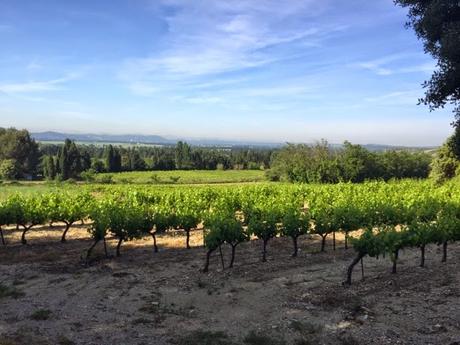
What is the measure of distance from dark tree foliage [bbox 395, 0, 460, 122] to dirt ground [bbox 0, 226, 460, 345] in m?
5.28

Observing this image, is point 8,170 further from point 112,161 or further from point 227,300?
point 227,300

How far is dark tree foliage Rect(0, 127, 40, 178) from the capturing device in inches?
4129

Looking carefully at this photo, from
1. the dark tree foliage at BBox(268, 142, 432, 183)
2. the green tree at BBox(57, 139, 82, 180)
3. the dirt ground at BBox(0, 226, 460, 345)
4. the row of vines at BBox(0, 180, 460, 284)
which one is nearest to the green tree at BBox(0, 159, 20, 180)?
the green tree at BBox(57, 139, 82, 180)

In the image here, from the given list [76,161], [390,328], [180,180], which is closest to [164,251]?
[390,328]

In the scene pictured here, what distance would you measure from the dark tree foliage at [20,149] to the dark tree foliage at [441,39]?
4146 inches

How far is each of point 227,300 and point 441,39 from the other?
8.89 meters

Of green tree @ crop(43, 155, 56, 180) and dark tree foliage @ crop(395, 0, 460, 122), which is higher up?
dark tree foliage @ crop(395, 0, 460, 122)

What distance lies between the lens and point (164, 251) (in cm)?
1906

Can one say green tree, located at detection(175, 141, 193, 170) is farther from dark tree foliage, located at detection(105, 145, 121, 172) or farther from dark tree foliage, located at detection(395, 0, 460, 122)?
dark tree foliage, located at detection(395, 0, 460, 122)

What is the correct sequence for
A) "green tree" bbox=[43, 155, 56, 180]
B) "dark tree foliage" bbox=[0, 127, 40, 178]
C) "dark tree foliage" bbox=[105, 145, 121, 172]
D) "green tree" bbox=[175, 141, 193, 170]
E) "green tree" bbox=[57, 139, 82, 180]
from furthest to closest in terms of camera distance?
"green tree" bbox=[175, 141, 193, 170] → "dark tree foliage" bbox=[105, 145, 121, 172] → "dark tree foliage" bbox=[0, 127, 40, 178] → "green tree" bbox=[57, 139, 82, 180] → "green tree" bbox=[43, 155, 56, 180]

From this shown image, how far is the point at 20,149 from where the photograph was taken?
349 feet

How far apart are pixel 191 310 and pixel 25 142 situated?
4315 inches

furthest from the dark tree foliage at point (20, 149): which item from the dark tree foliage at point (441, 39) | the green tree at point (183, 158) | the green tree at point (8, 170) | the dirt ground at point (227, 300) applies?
the dark tree foliage at point (441, 39)

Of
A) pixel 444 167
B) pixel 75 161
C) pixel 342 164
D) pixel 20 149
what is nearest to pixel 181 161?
pixel 75 161
